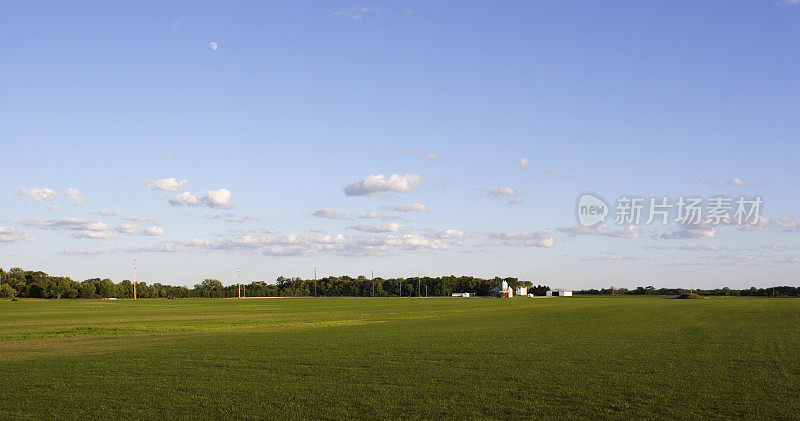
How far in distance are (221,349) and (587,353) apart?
559 inches

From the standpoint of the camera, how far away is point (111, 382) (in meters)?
17.0

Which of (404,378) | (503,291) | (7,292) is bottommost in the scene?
(404,378)

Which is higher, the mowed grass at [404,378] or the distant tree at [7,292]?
the distant tree at [7,292]

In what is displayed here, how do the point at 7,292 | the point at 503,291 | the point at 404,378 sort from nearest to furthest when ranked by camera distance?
the point at 404,378 < the point at 7,292 < the point at 503,291

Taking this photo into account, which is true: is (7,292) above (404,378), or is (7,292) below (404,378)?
above

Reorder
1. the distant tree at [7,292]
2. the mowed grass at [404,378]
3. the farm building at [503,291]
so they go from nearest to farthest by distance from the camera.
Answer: the mowed grass at [404,378] < the distant tree at [7,292] < the farm building at [503,291]

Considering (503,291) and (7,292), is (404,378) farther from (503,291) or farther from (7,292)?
(503,291)

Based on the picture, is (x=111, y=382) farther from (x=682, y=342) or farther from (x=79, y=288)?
(x=79, y=288)

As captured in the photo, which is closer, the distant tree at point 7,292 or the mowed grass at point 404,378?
the mowed grass at point 404,378

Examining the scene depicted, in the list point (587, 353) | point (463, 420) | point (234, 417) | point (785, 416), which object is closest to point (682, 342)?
point (587, 353)

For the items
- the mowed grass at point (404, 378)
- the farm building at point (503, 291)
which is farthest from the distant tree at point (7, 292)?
the mowed grass at point (404, 378)

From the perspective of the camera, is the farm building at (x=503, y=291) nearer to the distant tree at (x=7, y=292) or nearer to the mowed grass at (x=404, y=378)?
the distant tree at (x=7, y=292)

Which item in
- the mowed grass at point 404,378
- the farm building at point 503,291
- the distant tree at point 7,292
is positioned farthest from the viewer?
the farm building at point 503,291

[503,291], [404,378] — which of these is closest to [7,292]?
[503,291]
